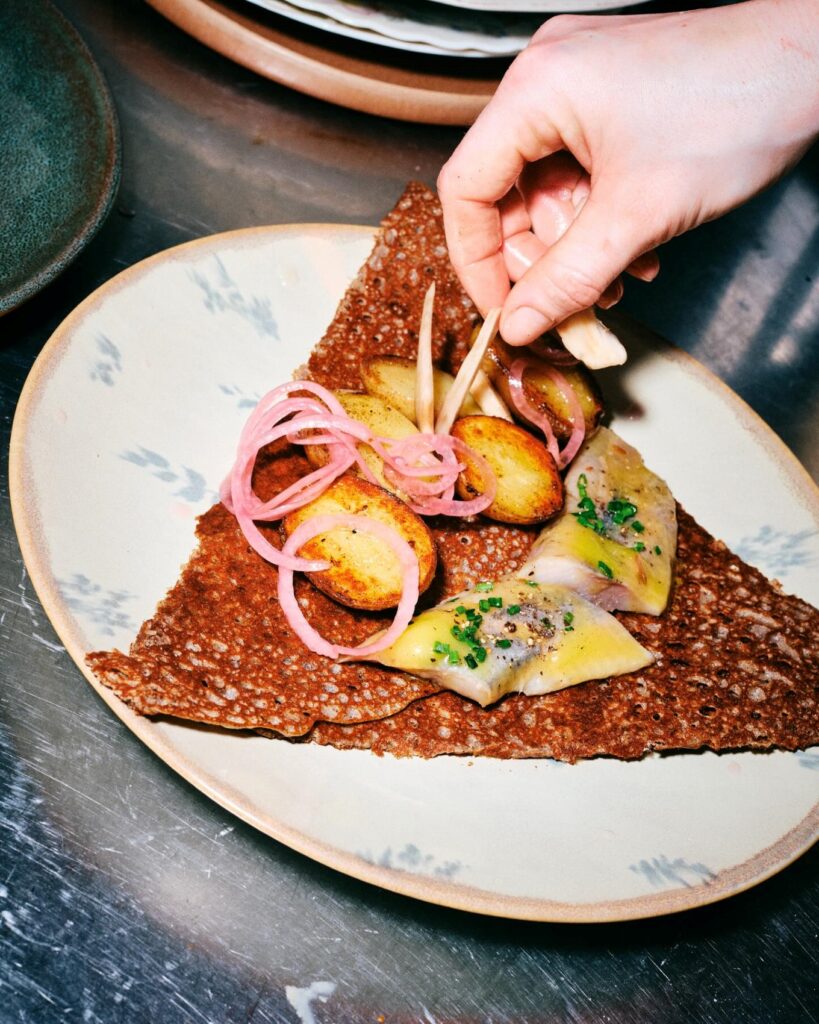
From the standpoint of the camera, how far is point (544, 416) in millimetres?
2303

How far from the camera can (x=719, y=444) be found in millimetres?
2586

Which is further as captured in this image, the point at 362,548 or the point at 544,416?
the point at 544,416

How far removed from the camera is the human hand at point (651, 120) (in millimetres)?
1803

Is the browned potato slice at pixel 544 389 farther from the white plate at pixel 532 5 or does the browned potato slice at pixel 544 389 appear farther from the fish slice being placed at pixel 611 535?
the white plate at pixel 532 5

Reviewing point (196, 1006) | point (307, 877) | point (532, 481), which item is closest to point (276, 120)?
point (532, 481)

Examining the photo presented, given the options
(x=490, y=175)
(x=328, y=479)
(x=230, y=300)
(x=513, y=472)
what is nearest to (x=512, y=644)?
(x=513, y=472)

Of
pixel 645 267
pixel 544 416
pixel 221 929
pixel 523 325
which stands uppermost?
pixel 645 267

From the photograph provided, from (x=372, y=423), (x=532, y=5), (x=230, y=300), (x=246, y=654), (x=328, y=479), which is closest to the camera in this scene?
(x=246, y=654)

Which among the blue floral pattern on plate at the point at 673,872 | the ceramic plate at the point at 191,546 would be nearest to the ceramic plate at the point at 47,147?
the ceramic plate at the point at 191,546

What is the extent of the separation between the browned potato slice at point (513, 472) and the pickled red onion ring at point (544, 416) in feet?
0.42

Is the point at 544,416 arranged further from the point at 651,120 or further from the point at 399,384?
the point at 651,120

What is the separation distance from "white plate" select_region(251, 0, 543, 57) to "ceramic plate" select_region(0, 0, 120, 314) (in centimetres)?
57

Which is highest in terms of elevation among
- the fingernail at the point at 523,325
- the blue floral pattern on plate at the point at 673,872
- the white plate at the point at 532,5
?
the white plate at the point at 532,5

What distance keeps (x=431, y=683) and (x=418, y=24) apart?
6.28 feet
